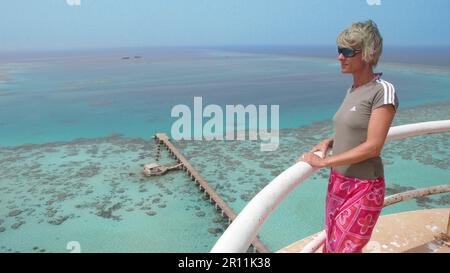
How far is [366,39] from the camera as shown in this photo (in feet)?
6.35

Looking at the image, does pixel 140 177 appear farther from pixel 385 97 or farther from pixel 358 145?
pixel 385 97

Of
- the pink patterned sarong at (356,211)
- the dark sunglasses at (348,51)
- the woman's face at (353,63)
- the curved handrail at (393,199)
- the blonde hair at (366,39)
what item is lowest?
the curved handrail at (393,199)

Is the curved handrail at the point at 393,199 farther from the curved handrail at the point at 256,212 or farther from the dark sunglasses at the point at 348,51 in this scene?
the dark sunglasses at the point at 348,51

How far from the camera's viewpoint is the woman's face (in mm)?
2008

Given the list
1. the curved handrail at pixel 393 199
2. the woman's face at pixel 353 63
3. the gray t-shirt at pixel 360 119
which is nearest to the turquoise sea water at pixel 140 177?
the curved handrail at pixel 393 199

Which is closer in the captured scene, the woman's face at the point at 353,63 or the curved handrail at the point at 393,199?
the woman's face at the point at 353,63

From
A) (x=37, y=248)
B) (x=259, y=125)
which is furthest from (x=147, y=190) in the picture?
(x=259, y=125)

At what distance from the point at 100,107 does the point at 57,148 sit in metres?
17.5

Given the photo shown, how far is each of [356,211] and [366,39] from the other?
1.07 meters

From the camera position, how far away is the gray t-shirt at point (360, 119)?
1.89 meters

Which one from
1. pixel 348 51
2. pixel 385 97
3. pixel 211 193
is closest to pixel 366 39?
pixel 348 51

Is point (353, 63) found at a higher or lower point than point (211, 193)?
higher

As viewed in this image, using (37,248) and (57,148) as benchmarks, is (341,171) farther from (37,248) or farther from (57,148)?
(57,148)
